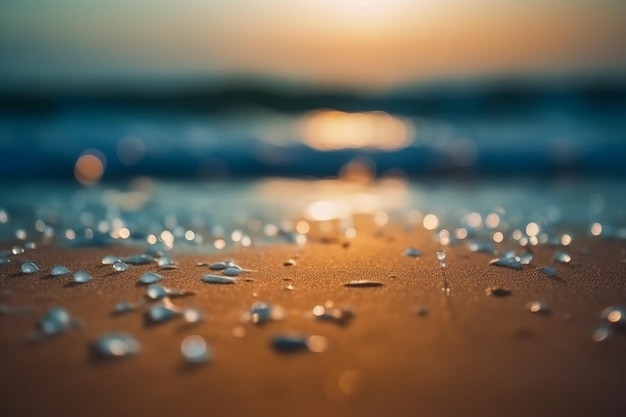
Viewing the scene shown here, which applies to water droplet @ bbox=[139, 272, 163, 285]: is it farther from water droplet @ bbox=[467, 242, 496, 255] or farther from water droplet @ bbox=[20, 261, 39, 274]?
water droplet @ bbox=[467, 242, 496, 255]

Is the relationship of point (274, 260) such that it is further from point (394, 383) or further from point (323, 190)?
point (323, 190)

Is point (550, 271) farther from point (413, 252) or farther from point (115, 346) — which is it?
point (115, 346)

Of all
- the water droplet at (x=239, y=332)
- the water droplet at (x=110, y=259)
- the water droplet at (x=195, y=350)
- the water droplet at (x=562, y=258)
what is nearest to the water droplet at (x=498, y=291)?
the water droplet at (x=562, y=258)

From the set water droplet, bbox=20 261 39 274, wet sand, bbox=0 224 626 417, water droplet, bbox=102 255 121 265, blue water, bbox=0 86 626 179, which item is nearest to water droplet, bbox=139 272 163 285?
wet sand, bbox=0 224 626 417

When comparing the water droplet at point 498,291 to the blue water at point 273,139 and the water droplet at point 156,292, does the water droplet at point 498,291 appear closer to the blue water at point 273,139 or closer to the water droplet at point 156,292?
the water droplet at point 156,292

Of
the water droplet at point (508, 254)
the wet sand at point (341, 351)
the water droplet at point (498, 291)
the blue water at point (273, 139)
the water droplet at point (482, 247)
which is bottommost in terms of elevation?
the wet sand at point (341, 351)

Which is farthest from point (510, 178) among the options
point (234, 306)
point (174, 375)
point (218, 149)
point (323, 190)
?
point (174, 375)
